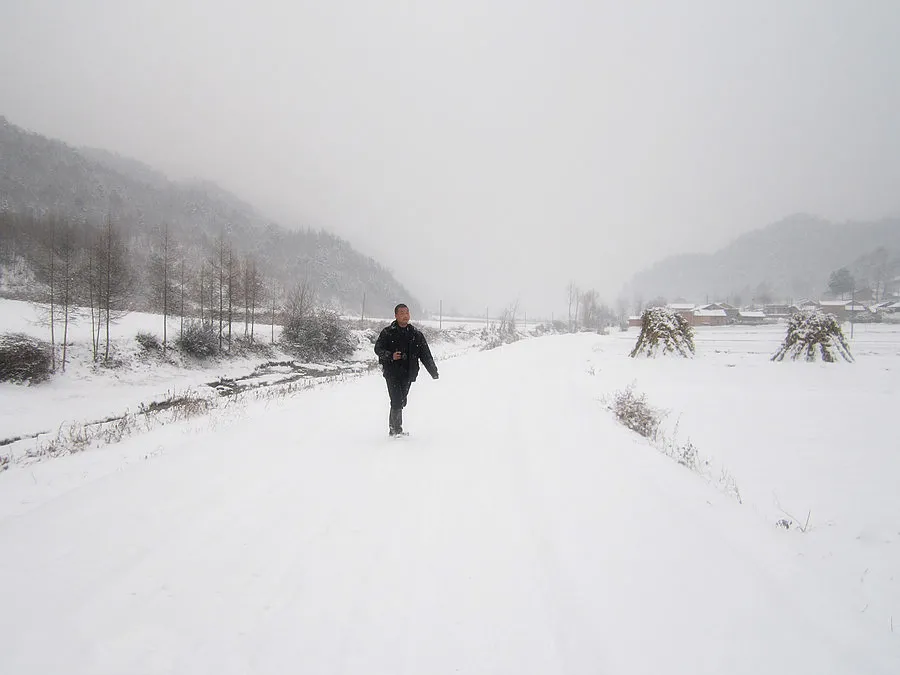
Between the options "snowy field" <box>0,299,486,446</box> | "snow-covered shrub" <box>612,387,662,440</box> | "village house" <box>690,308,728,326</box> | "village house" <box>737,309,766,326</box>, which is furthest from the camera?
"village house" <box>690,308,728,326</box>

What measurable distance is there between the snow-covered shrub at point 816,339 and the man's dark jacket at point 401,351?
23480mm

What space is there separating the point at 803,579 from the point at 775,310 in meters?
112

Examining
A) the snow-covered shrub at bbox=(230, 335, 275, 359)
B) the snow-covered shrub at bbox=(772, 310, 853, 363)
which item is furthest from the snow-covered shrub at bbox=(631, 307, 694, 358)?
the snow-covered shrub at bbox=(230, 335, 275, 359)

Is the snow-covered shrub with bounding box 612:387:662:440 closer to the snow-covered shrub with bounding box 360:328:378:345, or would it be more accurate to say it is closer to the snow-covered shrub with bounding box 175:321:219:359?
the snow-covered shrub with bounding box 175:321:219:359

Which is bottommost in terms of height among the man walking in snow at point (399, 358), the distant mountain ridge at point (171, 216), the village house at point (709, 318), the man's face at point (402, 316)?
the man walking in snow at point (399, 358)

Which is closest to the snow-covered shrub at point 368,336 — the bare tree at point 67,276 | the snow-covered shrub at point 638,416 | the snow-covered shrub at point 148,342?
the snow-covered shrub at point 148,342

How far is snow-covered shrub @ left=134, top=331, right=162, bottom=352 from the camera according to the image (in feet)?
74.1

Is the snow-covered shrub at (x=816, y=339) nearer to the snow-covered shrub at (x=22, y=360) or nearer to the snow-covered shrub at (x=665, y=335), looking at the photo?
the snow-covered shrub at (x=665, y=335)

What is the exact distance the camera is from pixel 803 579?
9.06 ft

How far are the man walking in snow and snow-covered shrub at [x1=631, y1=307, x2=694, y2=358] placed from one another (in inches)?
841

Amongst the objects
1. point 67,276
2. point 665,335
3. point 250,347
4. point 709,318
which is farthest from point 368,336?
point 709,318

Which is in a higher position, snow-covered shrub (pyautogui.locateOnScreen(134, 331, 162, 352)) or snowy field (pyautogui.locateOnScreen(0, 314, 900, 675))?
snow-covered shrub (pyautogui.locateOnScreen(134, 331, 162, 352))

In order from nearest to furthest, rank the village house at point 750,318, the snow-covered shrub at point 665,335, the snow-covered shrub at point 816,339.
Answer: the snow-covered shrub at point 816,339
the snow-covered shrub at point 665,335
the village house at point 750,318

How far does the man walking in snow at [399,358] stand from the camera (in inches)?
226
